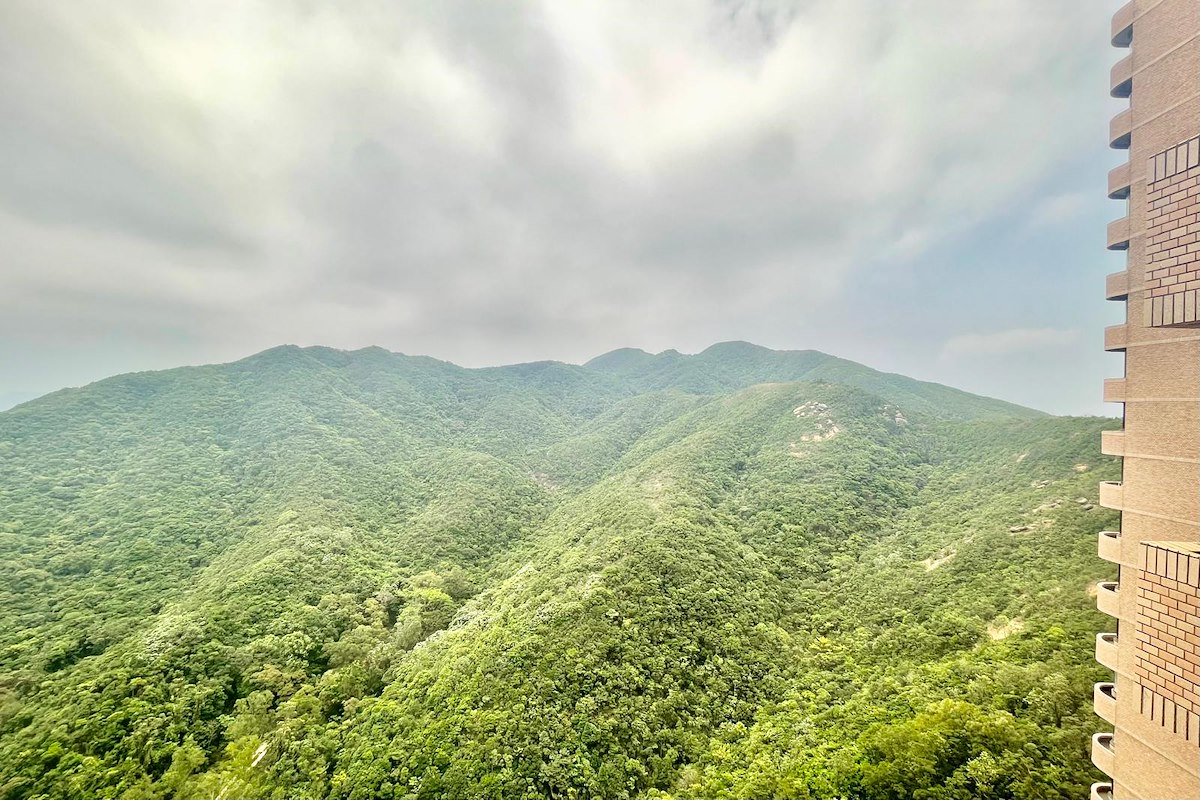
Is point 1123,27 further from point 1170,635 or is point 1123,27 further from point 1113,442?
point 1170,635

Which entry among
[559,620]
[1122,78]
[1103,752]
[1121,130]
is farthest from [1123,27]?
[559,620]

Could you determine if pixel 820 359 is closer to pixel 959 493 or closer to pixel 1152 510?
pixel 959 493

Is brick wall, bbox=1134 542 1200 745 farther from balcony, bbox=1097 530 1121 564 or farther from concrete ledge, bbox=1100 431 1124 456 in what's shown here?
concrete ledge, bbox=1100 431 1124 456

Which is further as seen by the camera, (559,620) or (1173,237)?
(559,620)

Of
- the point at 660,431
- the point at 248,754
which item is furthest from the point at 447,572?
the point at 660,431

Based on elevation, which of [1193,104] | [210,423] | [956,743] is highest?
[1193,104]

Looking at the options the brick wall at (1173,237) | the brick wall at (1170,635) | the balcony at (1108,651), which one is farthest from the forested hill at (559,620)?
the brick wall at (1173,237)

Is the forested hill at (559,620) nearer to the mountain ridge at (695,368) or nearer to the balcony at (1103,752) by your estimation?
the balcony at (1103,752)
